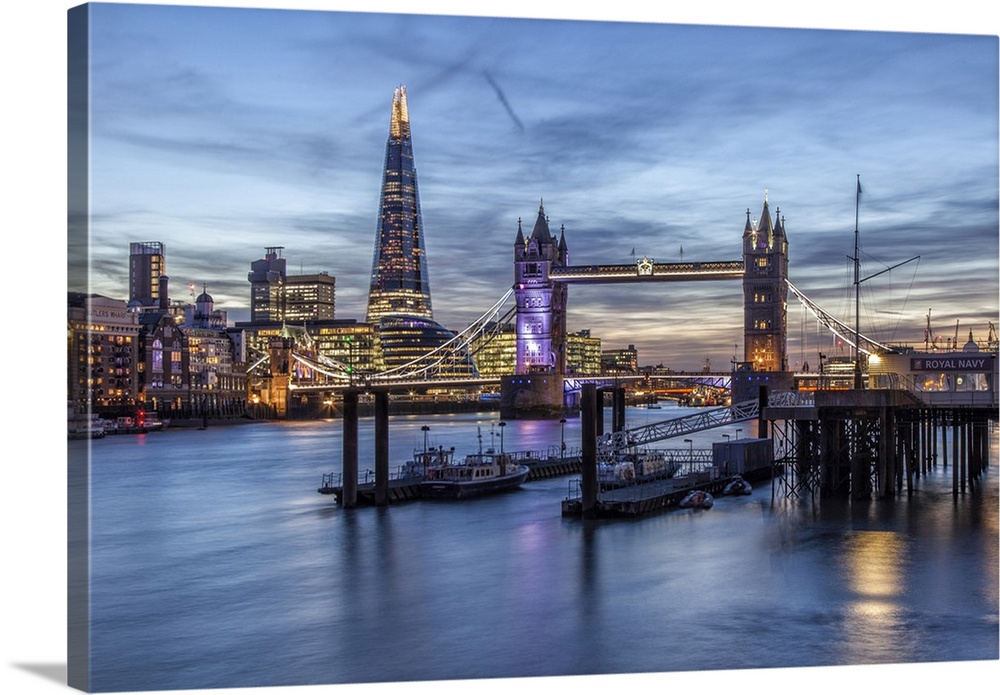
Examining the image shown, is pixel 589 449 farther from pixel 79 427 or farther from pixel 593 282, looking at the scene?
pixel 593 282

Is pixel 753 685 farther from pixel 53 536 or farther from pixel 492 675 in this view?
pixel 53 536

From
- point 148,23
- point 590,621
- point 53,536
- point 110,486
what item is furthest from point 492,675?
point 110,486

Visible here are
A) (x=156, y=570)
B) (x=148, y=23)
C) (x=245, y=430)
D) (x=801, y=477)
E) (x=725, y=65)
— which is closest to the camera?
(x=148, y=23)

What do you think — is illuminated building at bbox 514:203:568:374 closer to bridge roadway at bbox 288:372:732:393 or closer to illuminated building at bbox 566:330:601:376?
bridge roadway at bbox 288:372:732:393

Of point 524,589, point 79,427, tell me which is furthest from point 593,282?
point 79,427

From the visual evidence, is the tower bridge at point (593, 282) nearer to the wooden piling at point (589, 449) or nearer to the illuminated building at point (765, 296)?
the illuminated building at point (765, 296)

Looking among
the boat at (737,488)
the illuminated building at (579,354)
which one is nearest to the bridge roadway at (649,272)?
the illuminated building at (579,354)
